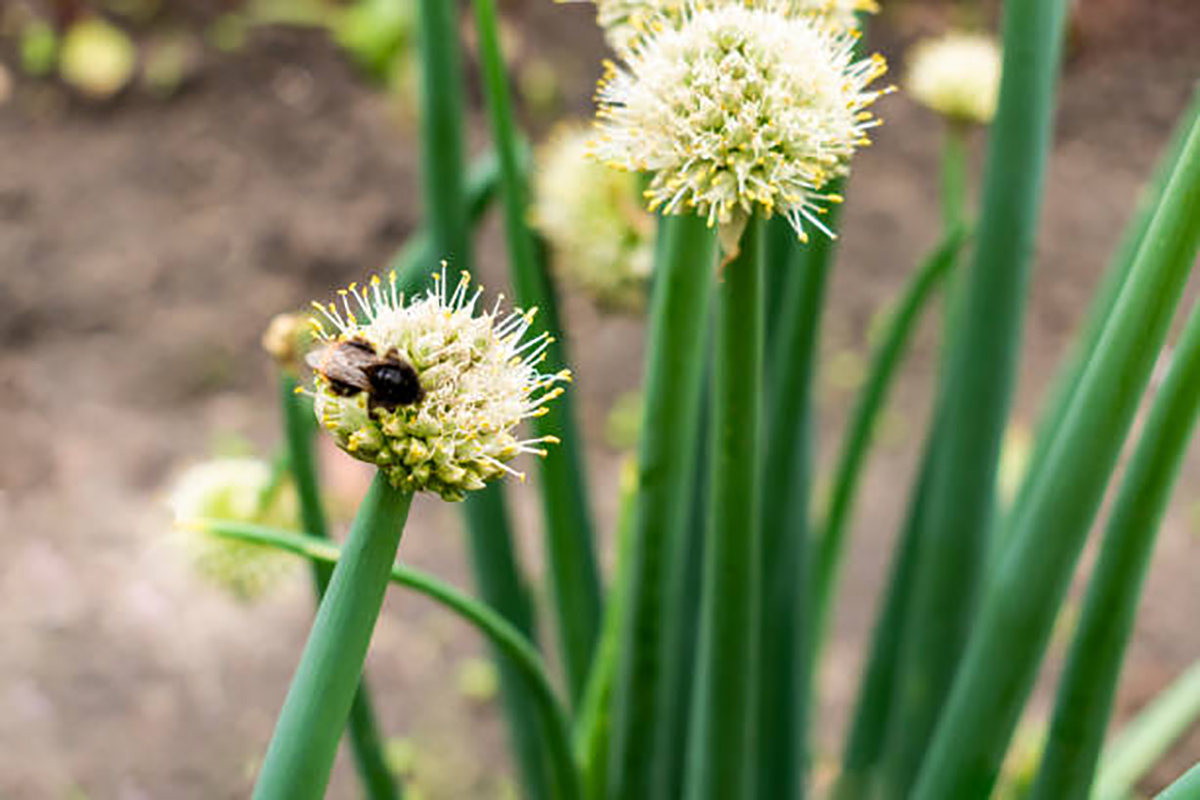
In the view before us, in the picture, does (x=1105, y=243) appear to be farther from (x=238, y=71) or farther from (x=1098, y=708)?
(x=1098, y=708)

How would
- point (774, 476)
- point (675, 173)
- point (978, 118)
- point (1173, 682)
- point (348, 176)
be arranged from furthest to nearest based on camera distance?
point (348, 176), point (1173, 682), point (978, 118), point (774, 476), point (675, 173)

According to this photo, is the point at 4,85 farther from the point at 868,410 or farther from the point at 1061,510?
the point at 1061,510

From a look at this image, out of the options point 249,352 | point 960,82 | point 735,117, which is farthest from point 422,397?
point 249,352

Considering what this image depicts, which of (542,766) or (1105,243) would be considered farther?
(1105,243)

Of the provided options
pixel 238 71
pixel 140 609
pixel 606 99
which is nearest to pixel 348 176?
pixel 238 71

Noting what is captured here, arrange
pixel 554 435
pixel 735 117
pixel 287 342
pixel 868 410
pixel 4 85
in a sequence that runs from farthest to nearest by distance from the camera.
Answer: pixel 4 85, pixel 868 410, pixel 554 435, pixel 287 342, pixel 735 117

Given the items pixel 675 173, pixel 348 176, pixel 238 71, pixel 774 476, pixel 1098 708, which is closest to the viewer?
pixel 675 173

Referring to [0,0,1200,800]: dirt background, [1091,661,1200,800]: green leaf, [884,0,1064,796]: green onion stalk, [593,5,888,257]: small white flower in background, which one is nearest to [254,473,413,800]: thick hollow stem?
[593,5,888,257]: small white flower in background
